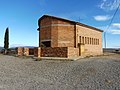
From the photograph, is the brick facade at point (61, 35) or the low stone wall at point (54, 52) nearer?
the low stone wall at point (54, 52)

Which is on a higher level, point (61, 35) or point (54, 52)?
point (61, 35)

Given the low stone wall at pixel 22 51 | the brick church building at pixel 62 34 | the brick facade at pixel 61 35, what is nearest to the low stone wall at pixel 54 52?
the brick church building at pixel 62 34

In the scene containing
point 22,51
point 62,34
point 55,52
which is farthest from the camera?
point 22,51

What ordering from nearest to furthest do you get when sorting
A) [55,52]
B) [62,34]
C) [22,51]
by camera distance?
[55,52] → [62,34] → [22,51]

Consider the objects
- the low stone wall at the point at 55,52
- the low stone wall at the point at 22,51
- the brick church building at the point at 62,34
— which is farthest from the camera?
the low stone wall at the point at 22,51

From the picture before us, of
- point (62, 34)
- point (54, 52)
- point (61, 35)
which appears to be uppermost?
point (62, 34)

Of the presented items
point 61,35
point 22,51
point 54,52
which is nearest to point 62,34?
point 61,35

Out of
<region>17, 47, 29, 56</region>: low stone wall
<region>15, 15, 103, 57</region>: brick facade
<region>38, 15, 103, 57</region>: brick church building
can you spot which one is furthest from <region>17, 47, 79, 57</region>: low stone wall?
<region>17, 47, 29, 56</region>: low stone wall

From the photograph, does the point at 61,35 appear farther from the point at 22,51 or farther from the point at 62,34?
the point at 22,51

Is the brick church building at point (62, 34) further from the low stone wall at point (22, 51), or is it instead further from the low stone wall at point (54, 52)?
the low stone wall at point (22, 51)

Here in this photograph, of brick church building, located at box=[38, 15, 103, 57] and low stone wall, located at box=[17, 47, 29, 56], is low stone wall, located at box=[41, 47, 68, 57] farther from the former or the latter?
low stone wall, located at box=[17, 47, 29, 56]

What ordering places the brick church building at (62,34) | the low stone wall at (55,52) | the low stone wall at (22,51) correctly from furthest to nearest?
the low stone wall at (22,51) < the brick church building at (62,34) < the low stone wall at (55,52)

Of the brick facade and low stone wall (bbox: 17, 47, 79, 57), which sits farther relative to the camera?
the brick facade

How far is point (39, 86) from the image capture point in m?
9.58
